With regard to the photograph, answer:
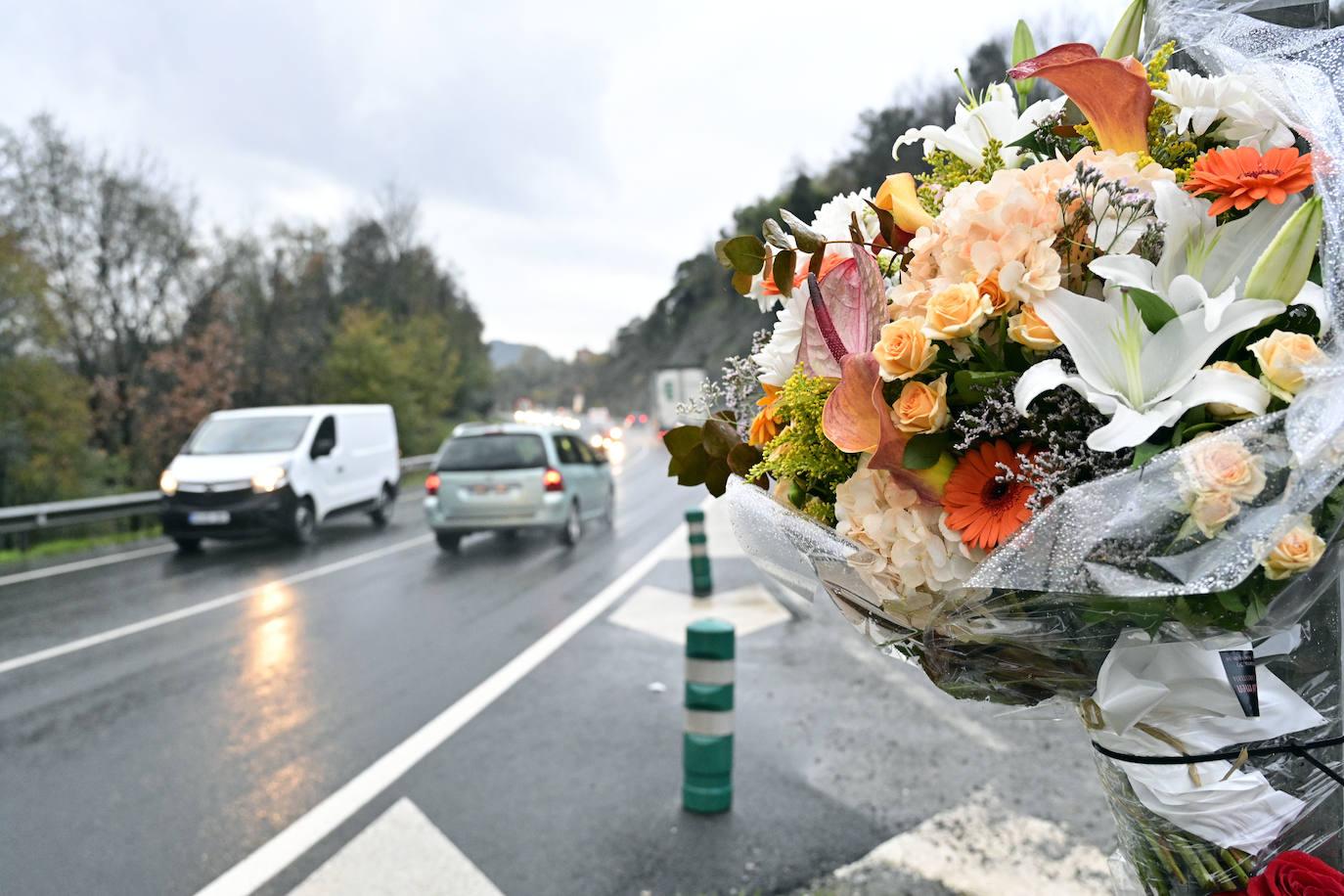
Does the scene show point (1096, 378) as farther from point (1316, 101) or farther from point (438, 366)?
point (438, 366)

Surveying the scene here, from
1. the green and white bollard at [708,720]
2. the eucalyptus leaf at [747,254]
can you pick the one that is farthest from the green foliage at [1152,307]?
the green and white bollard at [708,720]

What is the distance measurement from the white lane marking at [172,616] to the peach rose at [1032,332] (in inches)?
343

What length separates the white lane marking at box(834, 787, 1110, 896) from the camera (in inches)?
153

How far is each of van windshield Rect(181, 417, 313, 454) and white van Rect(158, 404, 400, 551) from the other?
1 cm

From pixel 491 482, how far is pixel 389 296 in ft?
124

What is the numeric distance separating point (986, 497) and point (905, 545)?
0.42ft

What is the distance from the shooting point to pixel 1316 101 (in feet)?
4.13

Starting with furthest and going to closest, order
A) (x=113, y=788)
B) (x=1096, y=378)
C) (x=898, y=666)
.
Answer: (x=898, y=666) → (x=113, y=788) → (x=1096, y=378)

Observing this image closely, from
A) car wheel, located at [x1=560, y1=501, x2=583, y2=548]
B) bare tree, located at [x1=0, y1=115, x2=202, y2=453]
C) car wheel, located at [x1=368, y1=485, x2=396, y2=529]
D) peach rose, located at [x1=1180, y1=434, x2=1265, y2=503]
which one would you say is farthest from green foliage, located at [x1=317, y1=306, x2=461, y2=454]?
peach rose, located at [x1=1180, y1=434, x2=1265, y2=503]

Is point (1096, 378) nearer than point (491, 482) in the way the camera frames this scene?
Yes

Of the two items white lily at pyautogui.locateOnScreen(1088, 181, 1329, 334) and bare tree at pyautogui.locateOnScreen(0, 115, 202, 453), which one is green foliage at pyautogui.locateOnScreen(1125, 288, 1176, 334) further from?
bare tree at pyautogui.locateOnScreen(0, 115, 202, 453)

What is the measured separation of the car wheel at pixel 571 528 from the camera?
14.0m

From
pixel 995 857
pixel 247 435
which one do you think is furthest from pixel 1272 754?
pixel 247 435

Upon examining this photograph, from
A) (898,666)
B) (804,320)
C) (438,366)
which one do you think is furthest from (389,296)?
(804,320)
